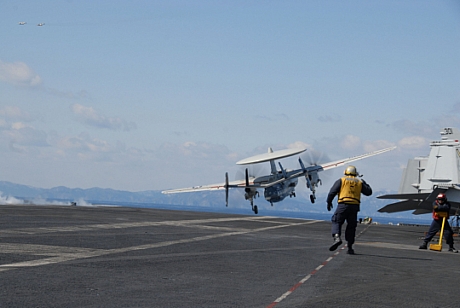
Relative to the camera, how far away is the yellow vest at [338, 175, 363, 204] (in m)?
17.7

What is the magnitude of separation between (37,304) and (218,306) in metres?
2.53

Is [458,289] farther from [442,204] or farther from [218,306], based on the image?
[442,204]

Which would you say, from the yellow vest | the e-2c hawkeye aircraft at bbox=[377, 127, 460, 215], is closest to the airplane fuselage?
the e-2c hawkeye aircraft at bbox=[377, 127, 460, 215]

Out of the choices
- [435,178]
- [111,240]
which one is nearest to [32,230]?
[111,240]

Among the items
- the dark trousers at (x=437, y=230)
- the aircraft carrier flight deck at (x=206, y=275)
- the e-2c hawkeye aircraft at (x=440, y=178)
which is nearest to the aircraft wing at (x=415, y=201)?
the e-2c hawkeye aircraft at (x=440, y=178)

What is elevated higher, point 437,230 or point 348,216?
point 348,216

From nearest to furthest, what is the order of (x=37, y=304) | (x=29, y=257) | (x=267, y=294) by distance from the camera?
(x=37, y=304)
(x=267, y=294)
(x=29, y=257)

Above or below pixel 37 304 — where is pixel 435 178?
above

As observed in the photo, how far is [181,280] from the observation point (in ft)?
36.4

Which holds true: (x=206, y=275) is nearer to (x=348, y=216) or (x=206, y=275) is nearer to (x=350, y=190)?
(x=348, y=216)

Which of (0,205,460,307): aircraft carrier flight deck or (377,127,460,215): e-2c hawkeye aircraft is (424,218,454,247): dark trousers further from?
(377,127,460,215): e-2c hawkeye aircraft

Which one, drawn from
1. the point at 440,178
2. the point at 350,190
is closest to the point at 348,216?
the point at 350,190

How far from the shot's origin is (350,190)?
17.7 metres

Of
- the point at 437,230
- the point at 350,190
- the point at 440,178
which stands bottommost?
the point at 437,230
